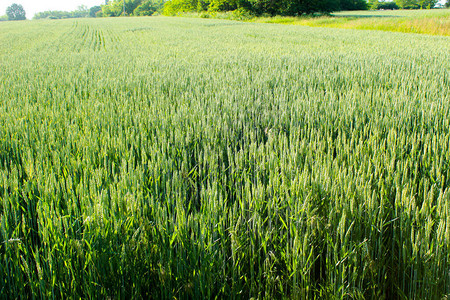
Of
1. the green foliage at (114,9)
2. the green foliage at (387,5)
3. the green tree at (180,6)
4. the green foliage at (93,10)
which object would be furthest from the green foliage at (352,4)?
the green foliage at (93,10)

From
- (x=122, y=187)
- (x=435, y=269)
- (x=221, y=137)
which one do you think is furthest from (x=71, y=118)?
(x=435, y=269)

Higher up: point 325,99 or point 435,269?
point 325,99

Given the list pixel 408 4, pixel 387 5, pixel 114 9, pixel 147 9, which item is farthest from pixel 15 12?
pixel 408 4

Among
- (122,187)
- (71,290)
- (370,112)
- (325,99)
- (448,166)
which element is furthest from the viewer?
(325,99)

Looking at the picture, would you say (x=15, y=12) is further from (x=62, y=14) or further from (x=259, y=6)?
(x=259, y=6)

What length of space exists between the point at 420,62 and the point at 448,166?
13.4 feet

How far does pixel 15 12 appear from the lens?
105188mm

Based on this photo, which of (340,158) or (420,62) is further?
(420,62)

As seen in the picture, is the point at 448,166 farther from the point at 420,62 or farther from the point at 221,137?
the point at 420,62

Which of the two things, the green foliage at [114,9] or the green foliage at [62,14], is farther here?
the green foliage at [62,14]

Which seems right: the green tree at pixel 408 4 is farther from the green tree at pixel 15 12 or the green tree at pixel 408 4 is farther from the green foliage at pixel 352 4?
the green tree at pixel 15 12

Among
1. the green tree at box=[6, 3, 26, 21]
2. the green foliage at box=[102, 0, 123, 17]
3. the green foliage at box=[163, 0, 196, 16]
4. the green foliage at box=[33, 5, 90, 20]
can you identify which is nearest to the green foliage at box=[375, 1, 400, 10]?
the green foliage at box=[163, 0, 196, 16]

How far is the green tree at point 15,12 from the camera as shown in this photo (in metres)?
103

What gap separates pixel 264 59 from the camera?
17.5 ft
